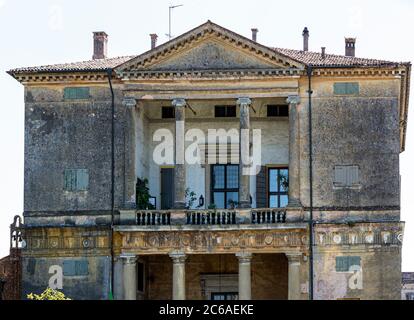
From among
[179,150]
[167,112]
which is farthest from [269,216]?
[167,112]

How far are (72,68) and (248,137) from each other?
781 centimetres

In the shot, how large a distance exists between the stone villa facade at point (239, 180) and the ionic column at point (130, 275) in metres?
0.06

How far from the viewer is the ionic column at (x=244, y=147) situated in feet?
124

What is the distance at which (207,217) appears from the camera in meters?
38.0

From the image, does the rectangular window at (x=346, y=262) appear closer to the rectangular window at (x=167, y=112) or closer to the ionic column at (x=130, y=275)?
the ionic column at (x=130, y=275)

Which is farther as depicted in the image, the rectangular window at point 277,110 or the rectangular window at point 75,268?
the rectangular window at point 277,110

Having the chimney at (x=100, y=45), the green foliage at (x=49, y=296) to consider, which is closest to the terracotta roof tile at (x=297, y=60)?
the chimney at (x=100, y=45)

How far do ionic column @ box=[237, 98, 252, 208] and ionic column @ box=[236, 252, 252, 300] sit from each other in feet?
6.48

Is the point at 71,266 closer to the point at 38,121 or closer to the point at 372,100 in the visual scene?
the point at 38,121

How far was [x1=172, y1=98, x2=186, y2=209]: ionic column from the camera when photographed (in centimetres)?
3825

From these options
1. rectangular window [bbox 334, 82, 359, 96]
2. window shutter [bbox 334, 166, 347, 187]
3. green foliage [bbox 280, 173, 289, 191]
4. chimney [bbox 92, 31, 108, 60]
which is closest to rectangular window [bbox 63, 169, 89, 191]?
green foliage [bbox 280, 173, 289, 191]

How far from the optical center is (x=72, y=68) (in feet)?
129

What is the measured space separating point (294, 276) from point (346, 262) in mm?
2205
